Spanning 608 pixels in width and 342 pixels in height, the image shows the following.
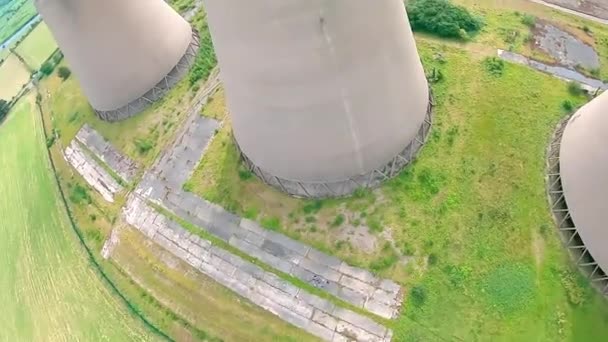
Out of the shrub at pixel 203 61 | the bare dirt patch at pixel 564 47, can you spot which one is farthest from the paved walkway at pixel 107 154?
the bare dirt patch at pixel 564 47

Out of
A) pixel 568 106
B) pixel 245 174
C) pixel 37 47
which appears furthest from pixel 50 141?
pixel 568 106

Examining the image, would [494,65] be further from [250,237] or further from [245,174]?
[250,237]

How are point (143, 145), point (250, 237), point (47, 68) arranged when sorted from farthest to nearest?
point (47, 68)
point (143, 145)
point (250, 237)

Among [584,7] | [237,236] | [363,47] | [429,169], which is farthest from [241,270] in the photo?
[584,7]

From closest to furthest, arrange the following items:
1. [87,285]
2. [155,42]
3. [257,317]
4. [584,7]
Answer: [257,317], [87,285], [155,42], [584,7]

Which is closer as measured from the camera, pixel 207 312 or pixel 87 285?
pixel 207 312

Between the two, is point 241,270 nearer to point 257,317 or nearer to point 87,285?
point 257,317
